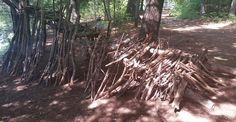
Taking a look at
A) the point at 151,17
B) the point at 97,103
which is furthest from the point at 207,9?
the point at 97,103

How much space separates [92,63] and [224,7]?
1415cm

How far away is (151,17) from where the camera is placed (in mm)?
6352

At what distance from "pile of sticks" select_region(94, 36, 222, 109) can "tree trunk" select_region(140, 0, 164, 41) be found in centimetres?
75

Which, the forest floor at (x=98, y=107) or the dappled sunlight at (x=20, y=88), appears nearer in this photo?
the forest floor at (x=98, y=107)

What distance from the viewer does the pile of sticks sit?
4641 mm

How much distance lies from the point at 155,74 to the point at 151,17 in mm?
1854

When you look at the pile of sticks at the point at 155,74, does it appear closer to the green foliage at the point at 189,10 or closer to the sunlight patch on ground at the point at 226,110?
the sunlight patch on ground at the point at 226,110

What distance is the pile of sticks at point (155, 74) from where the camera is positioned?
4.64 meters

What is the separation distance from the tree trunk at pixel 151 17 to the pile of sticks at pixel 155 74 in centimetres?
75

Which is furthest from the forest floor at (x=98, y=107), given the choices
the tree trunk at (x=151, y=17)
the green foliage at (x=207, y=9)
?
the green foliage at (x=207, y=9)

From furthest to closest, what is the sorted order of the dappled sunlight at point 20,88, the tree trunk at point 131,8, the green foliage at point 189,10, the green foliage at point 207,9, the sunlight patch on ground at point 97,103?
the green foliage at point 189,10
the green foliage at point 207,9
the tree trunk at point 131,8
the dappled sunlight at point 20,88
the sunlight patch on ground at point 97,103

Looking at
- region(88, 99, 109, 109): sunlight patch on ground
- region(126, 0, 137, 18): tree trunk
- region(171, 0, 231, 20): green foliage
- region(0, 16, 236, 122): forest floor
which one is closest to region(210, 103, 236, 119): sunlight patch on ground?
region(0, 16, 236, 122): forest floor

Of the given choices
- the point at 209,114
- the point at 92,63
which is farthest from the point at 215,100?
the point at 92,63

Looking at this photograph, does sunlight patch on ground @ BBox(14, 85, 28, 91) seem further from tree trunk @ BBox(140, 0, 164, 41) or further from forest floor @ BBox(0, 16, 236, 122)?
tree trunk @ BBox(140, 0, 164, 41)
